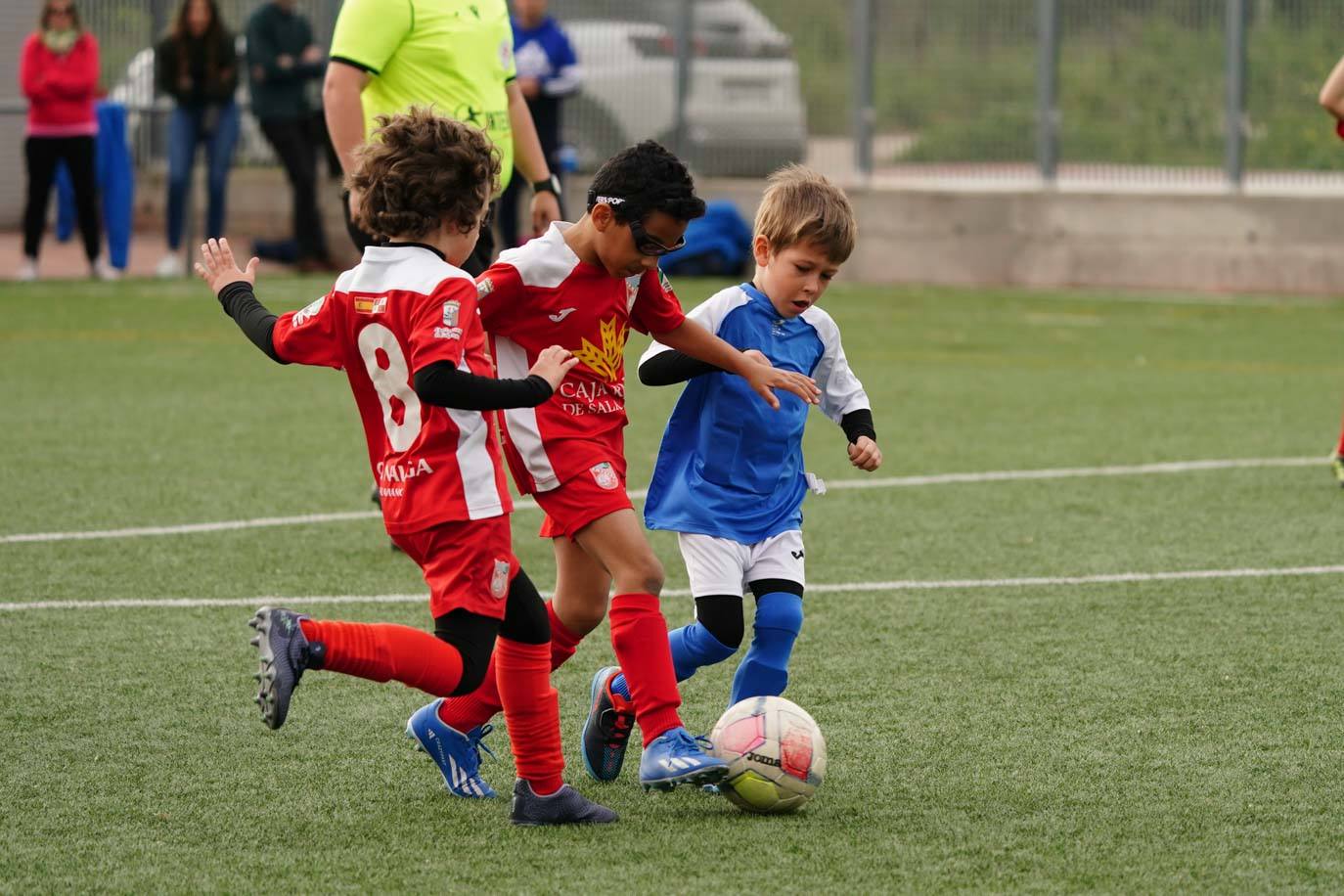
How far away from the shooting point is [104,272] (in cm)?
1647

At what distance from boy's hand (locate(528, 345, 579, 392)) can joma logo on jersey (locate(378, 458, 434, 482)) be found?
11.0 inches

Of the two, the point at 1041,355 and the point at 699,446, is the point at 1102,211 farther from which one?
the point at 699,446

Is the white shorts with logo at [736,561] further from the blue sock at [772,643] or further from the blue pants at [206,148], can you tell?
the blue pants at [206,148]

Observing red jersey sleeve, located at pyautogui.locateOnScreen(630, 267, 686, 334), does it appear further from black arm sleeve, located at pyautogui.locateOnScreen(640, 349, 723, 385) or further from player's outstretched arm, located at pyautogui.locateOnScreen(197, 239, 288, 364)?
player's outstretched arm, located at pyautogui.locateOnScreen(197, 239, 288, 364)

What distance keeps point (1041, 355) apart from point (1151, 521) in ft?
17.4

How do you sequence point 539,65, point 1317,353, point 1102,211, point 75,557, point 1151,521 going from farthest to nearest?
point 1102,211, point 539,65, point 1317,353, point 1151,521, point 75,557

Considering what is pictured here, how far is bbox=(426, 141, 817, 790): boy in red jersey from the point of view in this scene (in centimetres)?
423

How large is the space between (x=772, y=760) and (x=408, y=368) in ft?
3.61

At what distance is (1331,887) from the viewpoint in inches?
142

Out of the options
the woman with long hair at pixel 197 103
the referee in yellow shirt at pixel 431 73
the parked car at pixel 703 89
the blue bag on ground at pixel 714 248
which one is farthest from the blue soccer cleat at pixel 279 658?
the parked car at pixel 703 89

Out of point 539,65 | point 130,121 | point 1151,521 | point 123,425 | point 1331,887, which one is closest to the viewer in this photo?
point 1331,887

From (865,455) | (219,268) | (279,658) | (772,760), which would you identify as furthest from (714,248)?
(279,658)

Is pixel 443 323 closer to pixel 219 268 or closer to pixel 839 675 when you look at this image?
pixel 219 268

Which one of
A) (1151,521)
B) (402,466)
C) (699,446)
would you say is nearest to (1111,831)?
(699,446)
